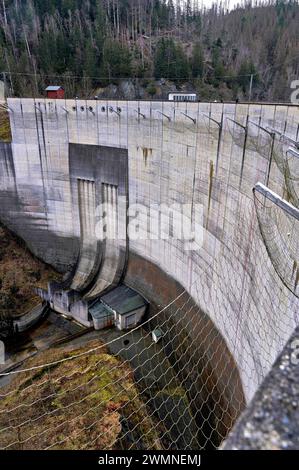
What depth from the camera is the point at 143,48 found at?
3919cm

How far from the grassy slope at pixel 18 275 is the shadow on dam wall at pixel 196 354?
5.08m

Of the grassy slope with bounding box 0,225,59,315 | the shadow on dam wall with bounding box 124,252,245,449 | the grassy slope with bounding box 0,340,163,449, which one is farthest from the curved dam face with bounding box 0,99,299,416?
the grassy slope with bounding box 0,340,163,449

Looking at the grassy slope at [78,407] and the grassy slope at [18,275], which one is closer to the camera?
the grassy slope at [78,407]

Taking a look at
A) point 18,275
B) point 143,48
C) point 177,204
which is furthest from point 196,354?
point 143,48

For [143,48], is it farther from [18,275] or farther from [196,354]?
[196,354]

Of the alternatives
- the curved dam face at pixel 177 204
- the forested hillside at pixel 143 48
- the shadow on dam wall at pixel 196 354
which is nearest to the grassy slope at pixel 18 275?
the curved dam face at pixel 177 204

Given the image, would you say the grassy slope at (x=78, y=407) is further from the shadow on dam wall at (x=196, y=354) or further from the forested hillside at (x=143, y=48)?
the forested hillside at (x=143, y=48)

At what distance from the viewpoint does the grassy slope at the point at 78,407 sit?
9.09 metres

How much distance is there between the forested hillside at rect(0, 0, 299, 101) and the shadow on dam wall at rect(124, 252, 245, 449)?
69.9ft

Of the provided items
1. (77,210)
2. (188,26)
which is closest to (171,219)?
(77,210)

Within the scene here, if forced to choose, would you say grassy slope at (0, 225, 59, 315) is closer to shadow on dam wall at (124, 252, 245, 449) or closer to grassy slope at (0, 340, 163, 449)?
grassy slope at (0, 340, 163, 449)

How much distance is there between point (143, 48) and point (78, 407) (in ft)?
130

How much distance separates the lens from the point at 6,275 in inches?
651
